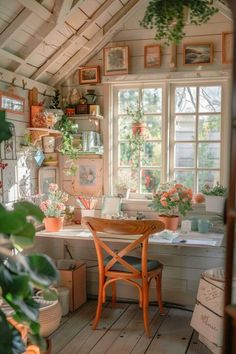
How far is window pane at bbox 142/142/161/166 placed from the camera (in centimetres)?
352

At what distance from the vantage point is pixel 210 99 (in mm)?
3375

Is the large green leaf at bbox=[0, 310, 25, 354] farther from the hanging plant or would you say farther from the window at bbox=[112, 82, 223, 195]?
the window at bbox=[112, 82, 223, 195]

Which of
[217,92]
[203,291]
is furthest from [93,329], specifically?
[217,92]

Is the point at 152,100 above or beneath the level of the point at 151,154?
above

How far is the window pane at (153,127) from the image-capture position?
11.5 feet

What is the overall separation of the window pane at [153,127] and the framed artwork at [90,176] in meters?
0.51

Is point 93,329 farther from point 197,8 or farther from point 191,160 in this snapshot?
point 197,8

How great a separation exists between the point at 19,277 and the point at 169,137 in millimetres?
2514

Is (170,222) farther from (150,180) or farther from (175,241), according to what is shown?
(150,180)

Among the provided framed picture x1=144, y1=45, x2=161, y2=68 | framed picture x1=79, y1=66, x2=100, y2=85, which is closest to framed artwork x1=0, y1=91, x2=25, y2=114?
framed picture x1=79, y1=66, x2=100, y2=85

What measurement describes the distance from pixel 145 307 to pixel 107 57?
2.13 meters

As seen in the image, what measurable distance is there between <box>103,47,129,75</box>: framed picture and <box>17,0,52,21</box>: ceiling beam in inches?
31.5

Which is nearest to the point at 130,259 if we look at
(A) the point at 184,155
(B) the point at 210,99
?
(A) the point at 184,155

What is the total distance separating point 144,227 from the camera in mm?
2715
